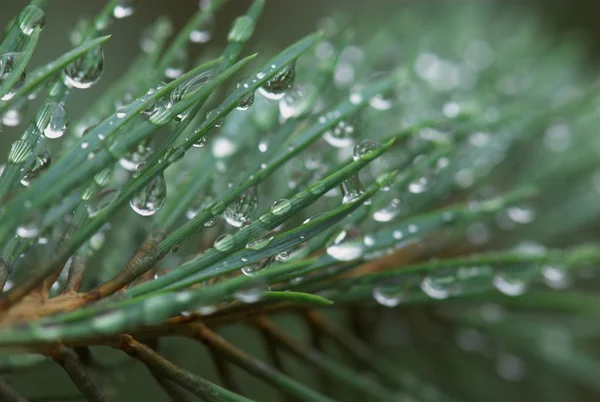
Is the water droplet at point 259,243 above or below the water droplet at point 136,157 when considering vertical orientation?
below

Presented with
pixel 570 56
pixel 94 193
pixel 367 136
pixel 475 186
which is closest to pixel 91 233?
pixel 94 193

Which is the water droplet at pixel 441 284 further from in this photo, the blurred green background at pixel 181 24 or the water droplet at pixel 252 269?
the blurred green background at pixel 181 24

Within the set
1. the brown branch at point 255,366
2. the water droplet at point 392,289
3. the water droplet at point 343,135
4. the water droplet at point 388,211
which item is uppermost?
the water droplet at point 343,135

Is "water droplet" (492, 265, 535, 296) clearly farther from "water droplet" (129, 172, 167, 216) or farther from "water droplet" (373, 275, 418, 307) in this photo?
"water droplet" (129, 172, 167, 216)

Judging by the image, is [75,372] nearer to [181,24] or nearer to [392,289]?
[392,289]

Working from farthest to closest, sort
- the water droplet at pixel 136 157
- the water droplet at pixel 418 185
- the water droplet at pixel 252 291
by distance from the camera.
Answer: the water droplet at pixel 418 185 → the water droplet at pixel 136 157 → the water droplet at pixel 252 291

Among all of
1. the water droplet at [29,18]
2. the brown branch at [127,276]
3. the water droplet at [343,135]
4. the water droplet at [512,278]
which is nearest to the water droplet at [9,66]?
the water droplet at [29,18]
